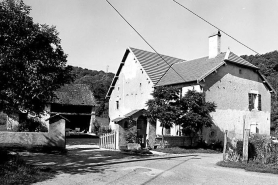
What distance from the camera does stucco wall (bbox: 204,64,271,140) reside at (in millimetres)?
24875

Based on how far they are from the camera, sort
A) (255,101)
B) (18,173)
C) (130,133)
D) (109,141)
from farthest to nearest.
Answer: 1. (255,101)
2. (109,141)
3. (130,133)
4. (18,173)

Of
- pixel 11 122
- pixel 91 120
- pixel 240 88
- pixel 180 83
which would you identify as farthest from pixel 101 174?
pixel 91 120

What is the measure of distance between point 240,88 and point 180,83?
20.2 ft

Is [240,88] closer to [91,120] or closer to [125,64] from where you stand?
[125,64]

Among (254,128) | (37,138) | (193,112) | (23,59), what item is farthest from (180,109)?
(23,59)

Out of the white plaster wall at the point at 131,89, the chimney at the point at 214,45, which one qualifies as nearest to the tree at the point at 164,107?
the white plaster wall at the point at 131,89

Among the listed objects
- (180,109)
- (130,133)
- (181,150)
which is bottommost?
(181,150)

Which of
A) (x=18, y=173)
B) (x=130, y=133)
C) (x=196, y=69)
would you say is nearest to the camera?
(x=18, y=173)

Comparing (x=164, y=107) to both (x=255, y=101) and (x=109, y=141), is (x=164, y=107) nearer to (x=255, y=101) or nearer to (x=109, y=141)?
(x=109, y=141)

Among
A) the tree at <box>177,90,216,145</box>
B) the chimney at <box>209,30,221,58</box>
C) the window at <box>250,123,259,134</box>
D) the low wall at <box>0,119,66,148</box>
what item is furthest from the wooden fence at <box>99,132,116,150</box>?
the window at <box>250,123,259,134</box>

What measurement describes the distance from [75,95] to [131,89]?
36.2 ft

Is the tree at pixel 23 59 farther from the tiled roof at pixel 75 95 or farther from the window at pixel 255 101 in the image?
the tiled roof at pixel 75 95

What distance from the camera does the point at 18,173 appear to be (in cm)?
948

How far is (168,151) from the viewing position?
19922 mm
